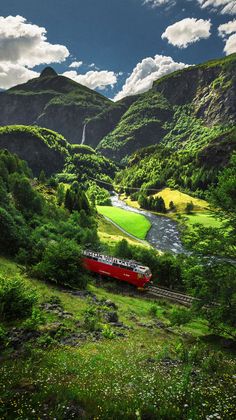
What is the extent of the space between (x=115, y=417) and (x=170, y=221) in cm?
15631

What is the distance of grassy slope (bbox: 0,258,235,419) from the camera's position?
38.9 feet

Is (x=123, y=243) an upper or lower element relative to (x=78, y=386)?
lower

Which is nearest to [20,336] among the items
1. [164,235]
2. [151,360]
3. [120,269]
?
[151,360]

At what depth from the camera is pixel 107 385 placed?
1409 cm

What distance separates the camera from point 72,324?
2584 cm

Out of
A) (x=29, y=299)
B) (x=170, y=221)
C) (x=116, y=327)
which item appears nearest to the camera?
(x=29, y=299)

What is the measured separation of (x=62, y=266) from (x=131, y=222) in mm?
116126

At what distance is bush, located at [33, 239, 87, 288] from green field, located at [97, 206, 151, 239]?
89840 millimetres

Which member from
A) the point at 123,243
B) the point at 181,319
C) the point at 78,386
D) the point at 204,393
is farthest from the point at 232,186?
the point at 123,243

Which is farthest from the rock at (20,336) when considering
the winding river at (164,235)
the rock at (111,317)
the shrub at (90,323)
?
the winding river at (164,235)

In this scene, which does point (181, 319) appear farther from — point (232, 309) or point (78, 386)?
point (78, 386)

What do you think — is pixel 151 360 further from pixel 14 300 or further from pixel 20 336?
pixel 14 300

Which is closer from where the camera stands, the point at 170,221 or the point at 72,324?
the point at 72,324

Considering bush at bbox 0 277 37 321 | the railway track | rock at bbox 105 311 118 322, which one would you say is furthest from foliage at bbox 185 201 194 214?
bush at bbox 0 277 37 321
